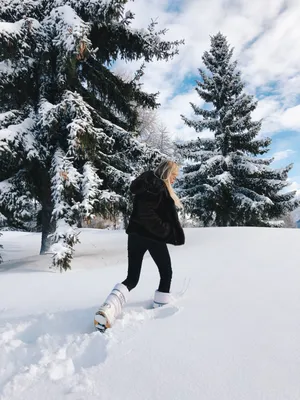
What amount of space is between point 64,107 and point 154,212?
4261 millimetres

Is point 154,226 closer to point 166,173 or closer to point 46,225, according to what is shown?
point 166,173

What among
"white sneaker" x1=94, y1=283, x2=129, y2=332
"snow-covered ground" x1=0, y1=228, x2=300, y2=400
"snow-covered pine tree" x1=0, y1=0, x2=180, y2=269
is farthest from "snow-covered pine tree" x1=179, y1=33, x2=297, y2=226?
"white sneaker" x1=94, y1=283, x2=129, y2=332

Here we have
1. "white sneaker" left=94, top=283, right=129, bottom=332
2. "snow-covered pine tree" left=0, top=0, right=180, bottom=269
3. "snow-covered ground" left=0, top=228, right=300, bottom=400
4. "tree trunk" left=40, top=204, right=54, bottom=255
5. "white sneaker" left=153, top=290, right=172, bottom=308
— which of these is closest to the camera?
"snow-covered ground" left=0, top=228, right=300, bottom=400

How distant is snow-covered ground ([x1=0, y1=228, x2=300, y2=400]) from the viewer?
1.93 m

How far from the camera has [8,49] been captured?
6.43m

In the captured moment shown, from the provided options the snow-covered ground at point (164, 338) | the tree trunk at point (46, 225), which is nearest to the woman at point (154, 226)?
the snow-covered ground at point (164, 338)

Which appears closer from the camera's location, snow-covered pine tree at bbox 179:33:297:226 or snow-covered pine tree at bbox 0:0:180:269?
snow-covered pine tree at bbox 0:0:180:269

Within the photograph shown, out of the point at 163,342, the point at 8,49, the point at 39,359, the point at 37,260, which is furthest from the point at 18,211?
the point at 163,342

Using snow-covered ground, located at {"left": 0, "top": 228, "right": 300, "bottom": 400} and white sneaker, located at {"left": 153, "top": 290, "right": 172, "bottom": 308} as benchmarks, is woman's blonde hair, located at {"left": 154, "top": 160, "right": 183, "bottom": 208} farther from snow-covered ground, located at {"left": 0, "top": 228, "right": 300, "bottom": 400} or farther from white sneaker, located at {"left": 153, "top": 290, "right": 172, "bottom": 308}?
snow-covered ground, located at {"left": 0, "top": 228, "right": 300, "bottom": 400}

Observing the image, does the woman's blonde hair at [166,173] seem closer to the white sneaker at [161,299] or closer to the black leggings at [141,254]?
the black leggings at [141,254]

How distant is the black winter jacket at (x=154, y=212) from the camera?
3.23 metres

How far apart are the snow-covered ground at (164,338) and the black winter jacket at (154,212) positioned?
83cm

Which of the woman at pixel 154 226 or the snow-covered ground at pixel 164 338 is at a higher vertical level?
the woman at pixel 154 226

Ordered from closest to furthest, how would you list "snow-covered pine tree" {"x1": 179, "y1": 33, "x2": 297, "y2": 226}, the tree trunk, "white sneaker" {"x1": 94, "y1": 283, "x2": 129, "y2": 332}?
"white sneaker" {"x1": 94, "y1": 283, "x2": 129, "y2": 332} < the tree trunk < "snow-covered pine tree" {"x1": 179, "y1": 33, "x2": 297, "y2": 226}
